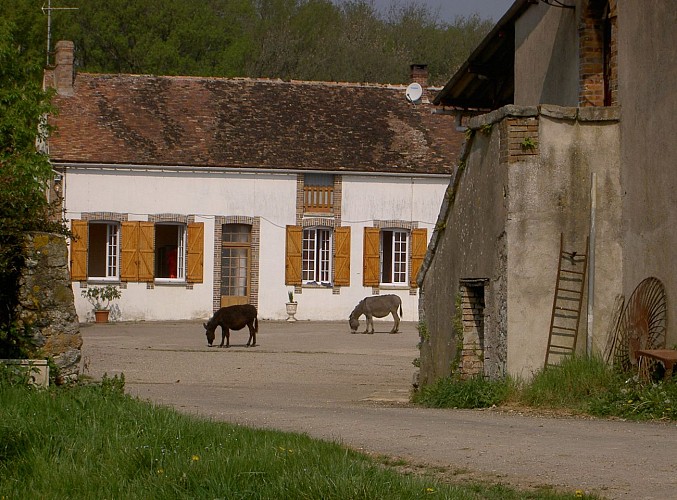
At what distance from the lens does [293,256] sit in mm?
37906

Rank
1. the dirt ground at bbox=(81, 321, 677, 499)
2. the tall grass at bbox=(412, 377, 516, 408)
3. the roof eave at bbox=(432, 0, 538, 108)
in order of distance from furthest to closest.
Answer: the roof eave at bbox=(432, 0, 538, 108), the tall grass at bbox=(412, 377, 516, 408), the dirt ground at bbox=(81, 321, 677, 499)

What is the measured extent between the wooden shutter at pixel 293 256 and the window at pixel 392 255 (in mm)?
2100

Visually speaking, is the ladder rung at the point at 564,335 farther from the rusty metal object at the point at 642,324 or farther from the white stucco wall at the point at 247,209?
the white stucco wall at the point at 247,209

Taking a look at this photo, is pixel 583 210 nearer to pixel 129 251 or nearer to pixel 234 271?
pixel 129 251

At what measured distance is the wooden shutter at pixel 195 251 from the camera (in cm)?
3709

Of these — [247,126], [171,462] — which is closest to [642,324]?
[171,462]

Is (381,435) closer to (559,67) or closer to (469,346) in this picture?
(469,346)

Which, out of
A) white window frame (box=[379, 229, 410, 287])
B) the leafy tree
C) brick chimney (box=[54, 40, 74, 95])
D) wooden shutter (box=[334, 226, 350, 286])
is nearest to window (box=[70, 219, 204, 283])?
wooden shutter (box=[334, 226, 350, 286])

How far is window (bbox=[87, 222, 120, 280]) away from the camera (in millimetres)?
37719

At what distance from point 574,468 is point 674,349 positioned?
443 centimetres

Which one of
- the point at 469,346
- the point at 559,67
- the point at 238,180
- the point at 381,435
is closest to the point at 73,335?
the point at 381,435

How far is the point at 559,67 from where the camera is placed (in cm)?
1625

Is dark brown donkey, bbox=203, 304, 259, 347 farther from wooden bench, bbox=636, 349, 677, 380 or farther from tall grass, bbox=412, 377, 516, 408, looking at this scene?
wooden bench, bbox=636, 349, 677, 380

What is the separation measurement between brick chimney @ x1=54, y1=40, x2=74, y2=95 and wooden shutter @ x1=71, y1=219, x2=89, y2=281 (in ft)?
15.7
